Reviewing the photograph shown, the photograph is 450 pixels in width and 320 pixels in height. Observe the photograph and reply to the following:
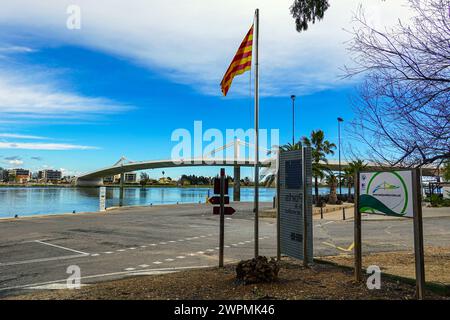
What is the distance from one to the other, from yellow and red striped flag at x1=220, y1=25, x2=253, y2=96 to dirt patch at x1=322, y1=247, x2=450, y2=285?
5336 mm

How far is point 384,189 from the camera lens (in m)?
6.55

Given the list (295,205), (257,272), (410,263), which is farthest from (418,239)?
(410,263)

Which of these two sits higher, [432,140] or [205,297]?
[432,140]

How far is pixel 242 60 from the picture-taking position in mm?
9289

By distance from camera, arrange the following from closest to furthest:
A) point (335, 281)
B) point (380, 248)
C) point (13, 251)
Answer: point (335, 281) < point (13, 251) < point (380, 248)

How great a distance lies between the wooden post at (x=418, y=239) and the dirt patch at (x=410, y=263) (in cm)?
178

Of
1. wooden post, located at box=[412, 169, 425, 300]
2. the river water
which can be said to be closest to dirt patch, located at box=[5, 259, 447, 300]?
wooden post, located at box=[412, 169, 425, 300]

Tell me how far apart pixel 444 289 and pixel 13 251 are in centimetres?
1215

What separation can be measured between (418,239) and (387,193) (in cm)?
97

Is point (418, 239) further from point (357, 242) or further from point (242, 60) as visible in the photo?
point (242, 60)

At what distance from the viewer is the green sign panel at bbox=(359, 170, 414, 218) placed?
19.9 feet
